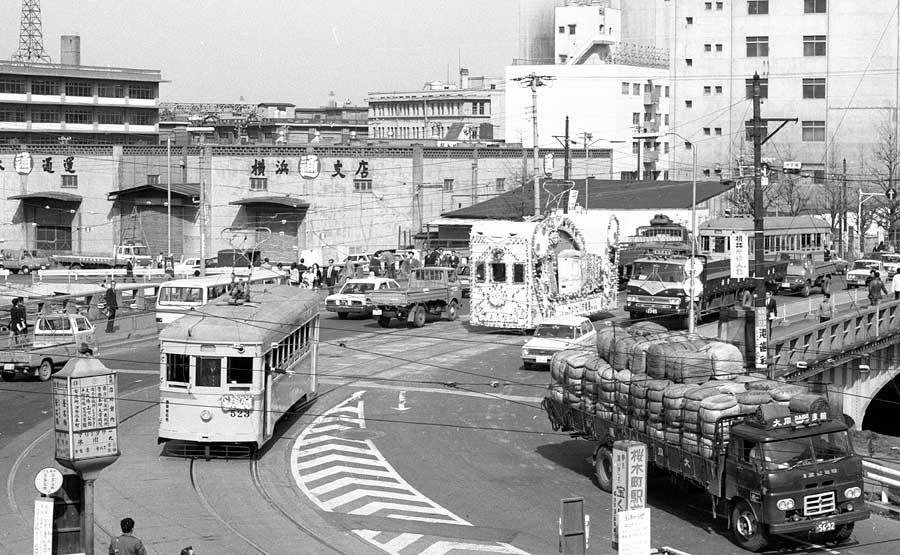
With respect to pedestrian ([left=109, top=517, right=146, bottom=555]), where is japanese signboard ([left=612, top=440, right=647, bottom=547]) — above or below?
above

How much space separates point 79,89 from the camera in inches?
4414

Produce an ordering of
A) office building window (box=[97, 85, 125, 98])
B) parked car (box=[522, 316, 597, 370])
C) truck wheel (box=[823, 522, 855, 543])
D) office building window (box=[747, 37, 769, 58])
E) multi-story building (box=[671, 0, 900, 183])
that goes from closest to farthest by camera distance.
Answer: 1. truck wheel (box=[823, 522, 855, 543])
2. parked car (box=[522, 316, 597, 370])
3. multi-story building (box=[671, 0, 900, 183])
4. office building window (box=[747, 37, 769, 58])
5. office building window (box=[97, 85, 125, 98])

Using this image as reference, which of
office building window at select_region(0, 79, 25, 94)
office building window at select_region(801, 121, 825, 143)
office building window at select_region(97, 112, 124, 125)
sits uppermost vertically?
office building window at select_region(0, 79, 25, 94)

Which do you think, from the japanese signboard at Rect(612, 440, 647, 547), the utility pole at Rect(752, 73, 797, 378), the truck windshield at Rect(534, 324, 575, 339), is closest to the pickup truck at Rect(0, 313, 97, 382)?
the truck windshield at Rect(534, 324, 575, 339)

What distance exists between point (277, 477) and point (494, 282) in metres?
21.4

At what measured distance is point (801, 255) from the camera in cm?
5872

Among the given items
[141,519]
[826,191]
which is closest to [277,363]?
[141,519]

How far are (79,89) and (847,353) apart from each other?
287 feet

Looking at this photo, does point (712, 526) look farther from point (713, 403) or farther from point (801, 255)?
point (801, 255)

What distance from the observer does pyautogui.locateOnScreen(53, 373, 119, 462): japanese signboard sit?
56.2ft

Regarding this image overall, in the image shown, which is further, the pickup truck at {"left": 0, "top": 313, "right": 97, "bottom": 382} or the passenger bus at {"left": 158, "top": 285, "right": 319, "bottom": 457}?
the pickup truck at {"left": 0, "top": 313, "right": 97, "bottom": 382}

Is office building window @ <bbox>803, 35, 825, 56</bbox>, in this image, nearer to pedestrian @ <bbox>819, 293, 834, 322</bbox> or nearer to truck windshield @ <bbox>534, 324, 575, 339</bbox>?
pedestrian @ <bbox>819, 293, 834, 322</bbox>

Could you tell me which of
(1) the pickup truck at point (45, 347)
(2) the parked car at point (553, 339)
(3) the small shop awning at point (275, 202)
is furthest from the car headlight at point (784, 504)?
(3) the small shop awning at point (275, 202)

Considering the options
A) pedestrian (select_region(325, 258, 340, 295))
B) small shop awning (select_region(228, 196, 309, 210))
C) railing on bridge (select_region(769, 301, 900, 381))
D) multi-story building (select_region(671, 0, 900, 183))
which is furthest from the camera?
multi-story building (select_region(671, 0, 900, 183))
